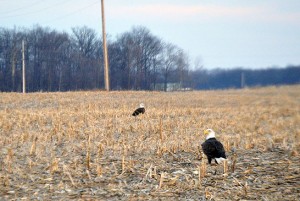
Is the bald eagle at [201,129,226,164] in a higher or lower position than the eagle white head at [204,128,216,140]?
lower

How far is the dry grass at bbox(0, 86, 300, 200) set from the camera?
447 centimetres

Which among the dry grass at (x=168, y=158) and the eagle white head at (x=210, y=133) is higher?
the eagle white head at (x=210, y=133)

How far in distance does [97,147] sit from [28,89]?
5393 cm

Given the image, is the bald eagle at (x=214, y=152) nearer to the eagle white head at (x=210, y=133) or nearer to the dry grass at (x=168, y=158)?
the dry grass at (x=168, y=158)

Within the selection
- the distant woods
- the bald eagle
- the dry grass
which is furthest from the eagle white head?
the distant woods

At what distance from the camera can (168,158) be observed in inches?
355

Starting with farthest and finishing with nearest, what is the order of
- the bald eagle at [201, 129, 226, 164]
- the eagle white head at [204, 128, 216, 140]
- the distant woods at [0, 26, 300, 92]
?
the distant woods at [0, 26, 300, 92] < the eagle white head at [204, 128, 216, 140] < the bald eagle at [201, 129, 226, 164]

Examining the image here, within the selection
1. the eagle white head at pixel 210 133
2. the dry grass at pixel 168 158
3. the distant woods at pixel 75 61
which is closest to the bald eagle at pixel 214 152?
the dry grass at pixel 168 158

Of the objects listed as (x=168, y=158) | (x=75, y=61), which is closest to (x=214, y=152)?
(x=168, y=158)

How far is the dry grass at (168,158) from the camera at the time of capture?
447 cm

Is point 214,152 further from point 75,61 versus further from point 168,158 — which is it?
point 75,61

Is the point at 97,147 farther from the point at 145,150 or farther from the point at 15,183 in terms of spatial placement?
the point at 15,183

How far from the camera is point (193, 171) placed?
25.2 ft

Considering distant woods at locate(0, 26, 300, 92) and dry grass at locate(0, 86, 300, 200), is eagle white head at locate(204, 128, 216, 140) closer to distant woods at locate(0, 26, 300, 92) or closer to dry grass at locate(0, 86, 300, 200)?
dry grass at locate(0, 86, 300, 200)
